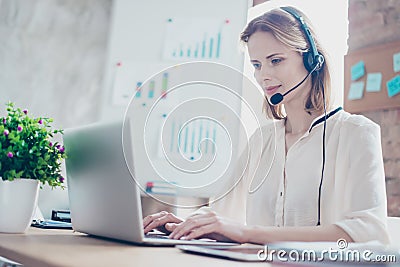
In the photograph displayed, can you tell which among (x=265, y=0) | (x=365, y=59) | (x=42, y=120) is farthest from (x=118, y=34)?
(x=42, y=120)

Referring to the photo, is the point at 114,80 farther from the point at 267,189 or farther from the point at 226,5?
the point at 267,189

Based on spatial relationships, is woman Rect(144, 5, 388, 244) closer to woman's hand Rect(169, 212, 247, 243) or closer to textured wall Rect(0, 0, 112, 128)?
woman's hand Rect(169, 212, 247, 243)

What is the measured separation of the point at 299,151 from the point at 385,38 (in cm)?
99

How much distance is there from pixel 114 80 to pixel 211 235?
1.97 metres

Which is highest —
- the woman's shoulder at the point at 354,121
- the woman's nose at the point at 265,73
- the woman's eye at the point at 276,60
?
the woman's eye at the point at 276,60

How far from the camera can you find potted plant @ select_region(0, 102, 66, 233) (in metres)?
0.99

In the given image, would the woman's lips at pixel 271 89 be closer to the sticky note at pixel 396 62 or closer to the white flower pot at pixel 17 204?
the white flower pot at pixel 17 204

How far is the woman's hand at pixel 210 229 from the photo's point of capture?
83 cm

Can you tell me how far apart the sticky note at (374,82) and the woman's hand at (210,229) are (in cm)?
140

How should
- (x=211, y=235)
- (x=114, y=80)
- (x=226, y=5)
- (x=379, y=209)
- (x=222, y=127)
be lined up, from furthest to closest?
(x=114, y=80), (x=226, y=5), (x=222, y=127), (x=379, y=209), (x=211, y=235)

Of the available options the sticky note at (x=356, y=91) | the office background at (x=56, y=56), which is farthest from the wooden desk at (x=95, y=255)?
the office background at (x=56, y=56)

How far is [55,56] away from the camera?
9.45 ft

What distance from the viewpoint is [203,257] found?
0.64 m

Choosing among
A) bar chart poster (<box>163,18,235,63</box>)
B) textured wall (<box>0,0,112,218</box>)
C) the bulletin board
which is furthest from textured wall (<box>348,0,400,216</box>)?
textured wall (<box>0,0,112,218</box>)
